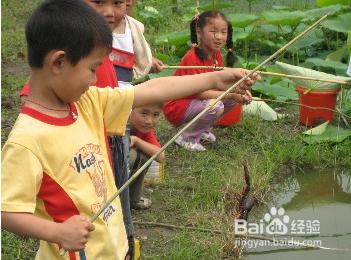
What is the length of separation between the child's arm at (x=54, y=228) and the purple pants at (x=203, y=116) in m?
2.60

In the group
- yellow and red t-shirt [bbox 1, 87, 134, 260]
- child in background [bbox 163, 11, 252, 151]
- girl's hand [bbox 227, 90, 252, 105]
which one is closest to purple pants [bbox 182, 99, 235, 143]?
child in background [bbox 163, 11, 252, 151]

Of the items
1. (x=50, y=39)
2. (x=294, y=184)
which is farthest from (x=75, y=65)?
(x=294, y=184)

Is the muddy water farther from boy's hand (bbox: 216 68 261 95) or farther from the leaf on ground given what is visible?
boy's hand (bbox: 216 68 261 95)

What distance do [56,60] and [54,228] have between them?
459mm

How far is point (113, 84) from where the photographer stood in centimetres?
239

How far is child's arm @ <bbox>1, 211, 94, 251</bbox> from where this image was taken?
5.23 ft

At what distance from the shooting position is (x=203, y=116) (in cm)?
425

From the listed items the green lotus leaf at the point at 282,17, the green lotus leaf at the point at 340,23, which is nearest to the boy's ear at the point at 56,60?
the green lotus leaf at the point at 340,23

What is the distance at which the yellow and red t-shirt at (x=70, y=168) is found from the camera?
1626 mm

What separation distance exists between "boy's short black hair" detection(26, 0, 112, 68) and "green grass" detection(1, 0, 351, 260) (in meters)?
1.43

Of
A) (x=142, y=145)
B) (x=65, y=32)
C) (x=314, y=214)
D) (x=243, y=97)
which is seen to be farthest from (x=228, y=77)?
(x=314, y=214)

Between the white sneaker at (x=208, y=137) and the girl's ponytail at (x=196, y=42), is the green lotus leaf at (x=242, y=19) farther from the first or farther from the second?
the white sneaker at (x=208, y=137)

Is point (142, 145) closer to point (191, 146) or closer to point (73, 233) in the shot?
point (191, 146)

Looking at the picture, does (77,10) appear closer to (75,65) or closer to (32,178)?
(75,65)
